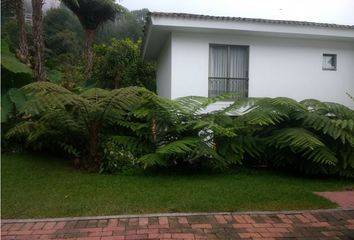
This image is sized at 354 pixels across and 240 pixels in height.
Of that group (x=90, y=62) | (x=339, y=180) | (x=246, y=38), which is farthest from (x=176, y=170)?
(x=90, y=62)

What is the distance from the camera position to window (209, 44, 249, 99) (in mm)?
11523

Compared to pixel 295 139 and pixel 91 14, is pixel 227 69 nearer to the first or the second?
pixel 295 139

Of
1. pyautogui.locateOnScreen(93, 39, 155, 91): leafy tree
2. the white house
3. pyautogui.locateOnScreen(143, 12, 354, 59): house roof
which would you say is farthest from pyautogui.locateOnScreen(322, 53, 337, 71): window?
pyautogui.locateOnScreen(93, 39, 155, 91): leafy tree

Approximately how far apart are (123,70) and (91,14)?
4123mm

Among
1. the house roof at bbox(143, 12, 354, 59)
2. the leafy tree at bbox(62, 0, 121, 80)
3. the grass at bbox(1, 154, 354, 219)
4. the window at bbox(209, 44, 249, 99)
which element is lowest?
the grass at bbox(1, 154, 354, 219)

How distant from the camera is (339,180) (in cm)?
834

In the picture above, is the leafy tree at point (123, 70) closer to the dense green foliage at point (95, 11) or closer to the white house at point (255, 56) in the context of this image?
the dense green foliage at point (95, 11)

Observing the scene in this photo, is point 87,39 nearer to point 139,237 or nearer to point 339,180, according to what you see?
point 339,180

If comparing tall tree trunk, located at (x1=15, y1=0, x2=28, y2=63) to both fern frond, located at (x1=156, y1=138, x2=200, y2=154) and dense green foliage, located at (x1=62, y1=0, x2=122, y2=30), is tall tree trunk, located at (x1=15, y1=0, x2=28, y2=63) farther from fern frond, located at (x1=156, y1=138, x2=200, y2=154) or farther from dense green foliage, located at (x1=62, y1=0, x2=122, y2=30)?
fern frond, located at (x1=156, y1=138, x2=200, y2=154)

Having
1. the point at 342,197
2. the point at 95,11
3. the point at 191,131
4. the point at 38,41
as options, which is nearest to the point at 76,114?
the point at 191,131

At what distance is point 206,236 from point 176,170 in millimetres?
3868

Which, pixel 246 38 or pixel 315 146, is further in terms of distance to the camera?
pixel 246 38

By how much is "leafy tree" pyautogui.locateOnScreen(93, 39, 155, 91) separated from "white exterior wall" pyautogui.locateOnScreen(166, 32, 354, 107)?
5.64m

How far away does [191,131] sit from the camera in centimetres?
858
